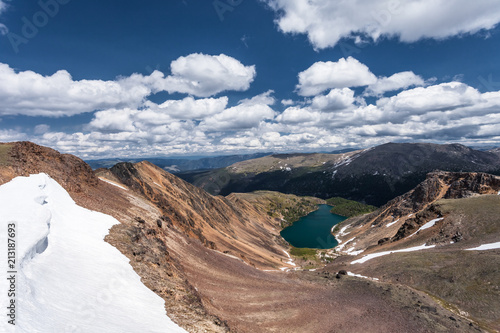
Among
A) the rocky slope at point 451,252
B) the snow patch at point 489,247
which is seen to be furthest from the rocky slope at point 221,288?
the snow patch at point 489,247

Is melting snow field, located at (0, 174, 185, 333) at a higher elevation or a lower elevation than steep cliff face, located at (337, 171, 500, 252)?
higher

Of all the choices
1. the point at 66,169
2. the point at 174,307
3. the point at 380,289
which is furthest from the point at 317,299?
the point at 66,169

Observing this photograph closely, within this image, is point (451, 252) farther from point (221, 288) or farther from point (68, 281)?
point (68, 281)

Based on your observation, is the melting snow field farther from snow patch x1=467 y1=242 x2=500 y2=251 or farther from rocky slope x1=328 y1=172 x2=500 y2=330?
snow patch x1=467 y1=242 x2=500 y2=251

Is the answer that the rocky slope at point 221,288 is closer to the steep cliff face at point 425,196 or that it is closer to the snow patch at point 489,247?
the snow patch at point 489,247

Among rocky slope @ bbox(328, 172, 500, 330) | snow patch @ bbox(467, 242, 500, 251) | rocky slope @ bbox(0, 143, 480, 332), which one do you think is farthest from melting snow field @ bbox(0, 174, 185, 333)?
snow patch @ bbox(467, 242, 500, 251)

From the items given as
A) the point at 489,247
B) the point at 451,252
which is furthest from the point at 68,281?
the point at 489,247

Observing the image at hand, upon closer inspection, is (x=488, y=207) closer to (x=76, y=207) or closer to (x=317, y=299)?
(x=317, y=299)
